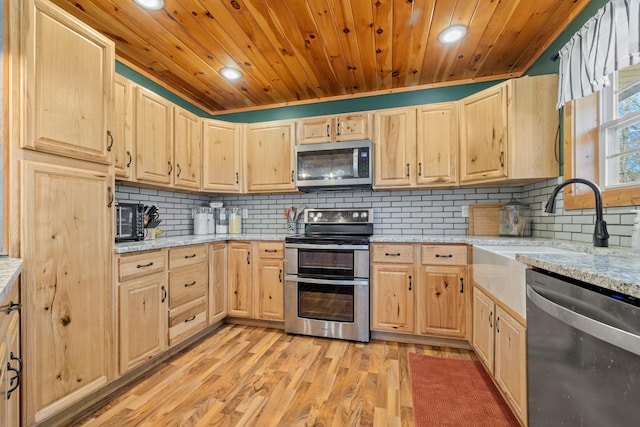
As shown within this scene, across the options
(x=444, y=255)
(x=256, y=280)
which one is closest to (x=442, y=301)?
(x=444, y=255)

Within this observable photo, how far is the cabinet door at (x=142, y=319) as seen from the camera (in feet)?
5.95

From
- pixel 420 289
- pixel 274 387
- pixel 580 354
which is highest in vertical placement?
pixel 580 354

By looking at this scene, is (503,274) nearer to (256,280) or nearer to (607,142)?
(607,142)

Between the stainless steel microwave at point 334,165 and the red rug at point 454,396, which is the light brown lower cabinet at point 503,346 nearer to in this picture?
the red rug at point 454,396

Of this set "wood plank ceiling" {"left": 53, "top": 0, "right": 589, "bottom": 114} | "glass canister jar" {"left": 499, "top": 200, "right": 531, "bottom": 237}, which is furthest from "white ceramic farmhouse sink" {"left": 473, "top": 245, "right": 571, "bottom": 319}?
"wood plank ceiling" {"left": 53, "top": 0, "right": 589, "bottom": 114}

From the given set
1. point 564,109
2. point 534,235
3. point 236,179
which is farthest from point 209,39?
point 534,235

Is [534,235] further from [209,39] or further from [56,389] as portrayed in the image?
[56,389]

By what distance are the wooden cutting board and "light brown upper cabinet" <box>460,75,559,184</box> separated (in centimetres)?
46

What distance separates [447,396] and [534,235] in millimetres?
1581

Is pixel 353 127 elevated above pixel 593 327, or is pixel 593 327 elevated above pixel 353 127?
pixel 353 127

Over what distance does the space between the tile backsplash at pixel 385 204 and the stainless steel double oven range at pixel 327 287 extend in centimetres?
63

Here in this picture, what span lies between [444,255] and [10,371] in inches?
104

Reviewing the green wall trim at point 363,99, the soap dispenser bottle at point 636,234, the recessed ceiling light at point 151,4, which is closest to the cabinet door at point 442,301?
the soap dispenser bottle at point 636,234

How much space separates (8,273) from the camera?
3.23 ft
